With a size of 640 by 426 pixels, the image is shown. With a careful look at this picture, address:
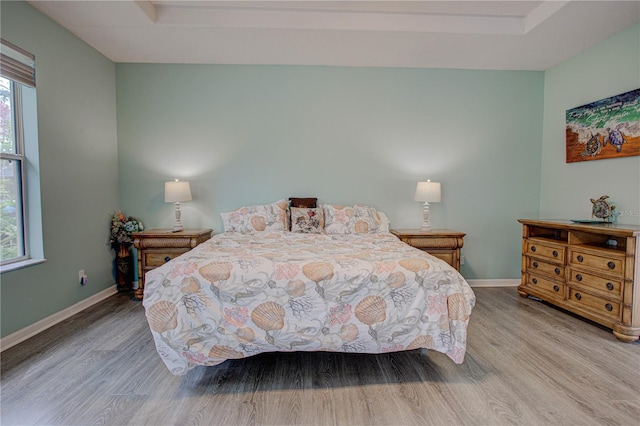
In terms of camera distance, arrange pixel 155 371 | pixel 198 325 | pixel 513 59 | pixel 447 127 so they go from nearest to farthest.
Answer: pixel 198 325
pixel 155 371
pixel 513 59
pixel 447 127

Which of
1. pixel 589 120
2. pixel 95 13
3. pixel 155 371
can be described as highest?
pixel 95 13

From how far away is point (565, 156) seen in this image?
333 cm

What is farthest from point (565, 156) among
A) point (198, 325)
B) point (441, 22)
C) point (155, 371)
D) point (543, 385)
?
point (155, 371)

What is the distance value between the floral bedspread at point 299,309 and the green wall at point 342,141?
1892 mm

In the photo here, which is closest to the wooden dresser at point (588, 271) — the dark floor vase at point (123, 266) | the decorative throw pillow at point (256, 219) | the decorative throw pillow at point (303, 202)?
the decorative throw pillow at point (303, 202)

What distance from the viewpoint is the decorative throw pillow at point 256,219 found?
311 cm

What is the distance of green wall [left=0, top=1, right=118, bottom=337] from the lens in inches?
90.0

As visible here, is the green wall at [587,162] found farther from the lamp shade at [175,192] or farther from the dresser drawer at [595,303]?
the lamp shade at [175,192]

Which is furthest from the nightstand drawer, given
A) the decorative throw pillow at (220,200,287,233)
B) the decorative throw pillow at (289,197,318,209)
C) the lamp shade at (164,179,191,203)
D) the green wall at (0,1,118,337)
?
the green wall at (0,1,118,337)

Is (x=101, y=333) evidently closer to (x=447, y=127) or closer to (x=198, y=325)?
(x=198, y=325)

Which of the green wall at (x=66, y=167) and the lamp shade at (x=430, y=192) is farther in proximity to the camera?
the lamp shade at (x=430, y=192)

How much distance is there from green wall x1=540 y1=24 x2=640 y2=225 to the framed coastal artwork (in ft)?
0.27

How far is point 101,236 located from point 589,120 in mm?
5598

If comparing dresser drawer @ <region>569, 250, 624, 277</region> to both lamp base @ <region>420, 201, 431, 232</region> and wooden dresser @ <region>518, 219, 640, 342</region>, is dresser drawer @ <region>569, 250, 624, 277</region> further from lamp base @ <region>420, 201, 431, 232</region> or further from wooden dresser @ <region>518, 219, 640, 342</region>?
lamp base @ <region>420, 201, 431, 232</region>
